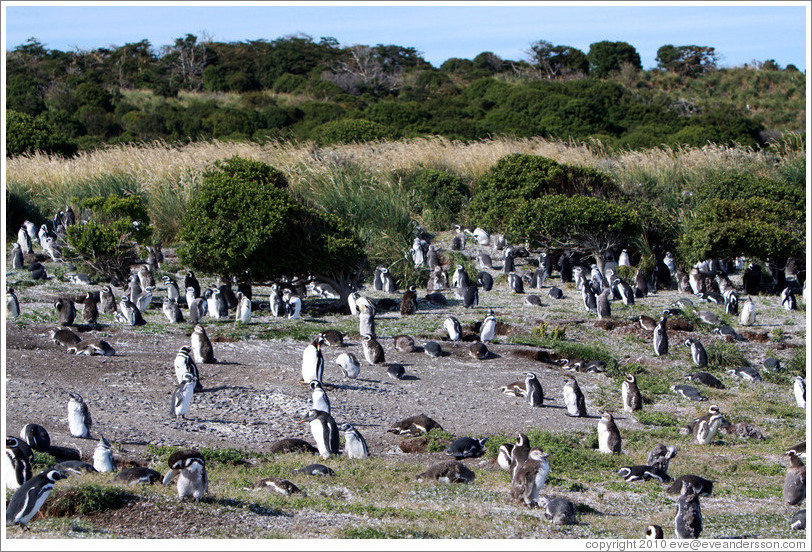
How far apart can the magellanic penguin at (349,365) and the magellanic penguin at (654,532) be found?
4875 millimetres

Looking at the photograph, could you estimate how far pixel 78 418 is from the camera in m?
7.67

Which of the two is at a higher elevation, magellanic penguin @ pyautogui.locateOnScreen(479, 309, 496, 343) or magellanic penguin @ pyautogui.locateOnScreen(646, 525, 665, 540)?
magellanic penguin @ pyautogui.locateOnScreen(479, 309, 496, 343)

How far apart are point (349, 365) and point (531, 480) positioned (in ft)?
13.6

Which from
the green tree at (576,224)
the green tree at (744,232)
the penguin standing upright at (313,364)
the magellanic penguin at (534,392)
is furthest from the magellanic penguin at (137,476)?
the green tree at (744,232)

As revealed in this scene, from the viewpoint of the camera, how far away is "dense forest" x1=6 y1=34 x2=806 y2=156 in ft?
112

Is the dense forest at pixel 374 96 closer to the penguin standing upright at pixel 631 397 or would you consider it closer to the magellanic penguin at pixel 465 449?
the penguin standing upright at pixel 631 397

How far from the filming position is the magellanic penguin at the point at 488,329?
41.1 ft

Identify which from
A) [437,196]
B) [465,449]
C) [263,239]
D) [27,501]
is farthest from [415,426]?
[437,196]

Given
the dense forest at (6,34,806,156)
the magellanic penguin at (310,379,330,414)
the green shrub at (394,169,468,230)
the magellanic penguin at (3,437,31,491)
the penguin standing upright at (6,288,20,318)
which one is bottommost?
the magellanic penguin at (3,437,31,491)

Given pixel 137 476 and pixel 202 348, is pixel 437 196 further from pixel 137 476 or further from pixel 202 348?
pixel 137 476

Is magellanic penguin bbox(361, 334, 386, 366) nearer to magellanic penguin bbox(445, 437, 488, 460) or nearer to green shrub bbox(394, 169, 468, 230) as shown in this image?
magellanic penguin bbox(445, 437, 488, 460)

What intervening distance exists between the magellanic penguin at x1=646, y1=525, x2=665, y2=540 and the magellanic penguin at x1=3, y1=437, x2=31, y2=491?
393cm

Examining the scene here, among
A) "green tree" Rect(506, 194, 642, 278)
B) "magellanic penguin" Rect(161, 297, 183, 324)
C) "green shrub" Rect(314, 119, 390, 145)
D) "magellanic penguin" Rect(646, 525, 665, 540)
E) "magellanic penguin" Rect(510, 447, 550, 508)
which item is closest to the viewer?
"magellanic penguin" Rect(646, 525, 665, 540)

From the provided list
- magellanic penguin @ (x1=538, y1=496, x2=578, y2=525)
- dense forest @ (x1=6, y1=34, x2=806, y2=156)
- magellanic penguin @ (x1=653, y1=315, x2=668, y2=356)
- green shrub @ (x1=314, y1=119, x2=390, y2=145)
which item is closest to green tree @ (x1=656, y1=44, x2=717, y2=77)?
dense forest @ (x1=6, y1=34, x2=806, y2=156)
